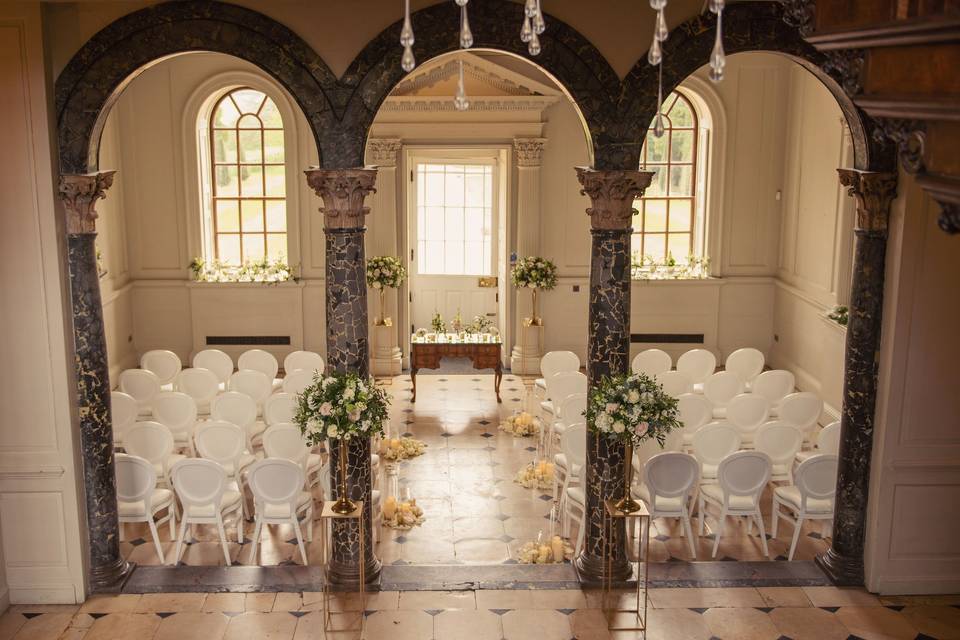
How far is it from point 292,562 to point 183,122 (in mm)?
7635

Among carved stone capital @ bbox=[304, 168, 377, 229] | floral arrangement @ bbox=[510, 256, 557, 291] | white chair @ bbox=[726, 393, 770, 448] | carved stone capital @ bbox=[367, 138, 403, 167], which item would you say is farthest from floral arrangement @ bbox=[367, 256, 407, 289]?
carved stone capital @ bbox=[304, 168, 377, 229]

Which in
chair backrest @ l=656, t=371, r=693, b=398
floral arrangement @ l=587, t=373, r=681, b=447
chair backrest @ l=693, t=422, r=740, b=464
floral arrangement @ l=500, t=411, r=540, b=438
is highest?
floral arrangement @ l=587, t=373, r=681, b=447

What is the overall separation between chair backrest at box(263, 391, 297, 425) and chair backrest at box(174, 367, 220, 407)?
1287 mm

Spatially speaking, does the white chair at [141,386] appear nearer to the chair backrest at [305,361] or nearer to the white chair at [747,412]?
the chair backrest at [305,361]

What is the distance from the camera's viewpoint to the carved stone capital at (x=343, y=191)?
26.0ft

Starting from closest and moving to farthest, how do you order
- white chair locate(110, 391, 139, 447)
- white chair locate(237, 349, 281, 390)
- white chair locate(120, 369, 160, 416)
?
white chair locate(110, 391, 139, 447) → white chair locate(120, 369, 160, 416) → white chair locate(237, 349, 281, 390)

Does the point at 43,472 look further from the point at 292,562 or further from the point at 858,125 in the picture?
the point at 858,125

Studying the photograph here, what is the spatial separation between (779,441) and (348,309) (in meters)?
4.36

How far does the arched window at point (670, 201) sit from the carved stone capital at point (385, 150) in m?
3.67

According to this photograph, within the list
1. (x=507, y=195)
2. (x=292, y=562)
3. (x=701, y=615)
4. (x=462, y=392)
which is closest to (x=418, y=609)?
→ (x=292, y=562)

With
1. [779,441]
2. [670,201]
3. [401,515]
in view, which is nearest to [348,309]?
[401,515]

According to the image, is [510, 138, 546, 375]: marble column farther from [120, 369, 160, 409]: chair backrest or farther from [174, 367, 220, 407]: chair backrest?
[120, 369, 160, 409]: chair backrest

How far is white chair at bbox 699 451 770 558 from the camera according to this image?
29.3 ft

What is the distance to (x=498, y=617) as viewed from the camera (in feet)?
25.9
